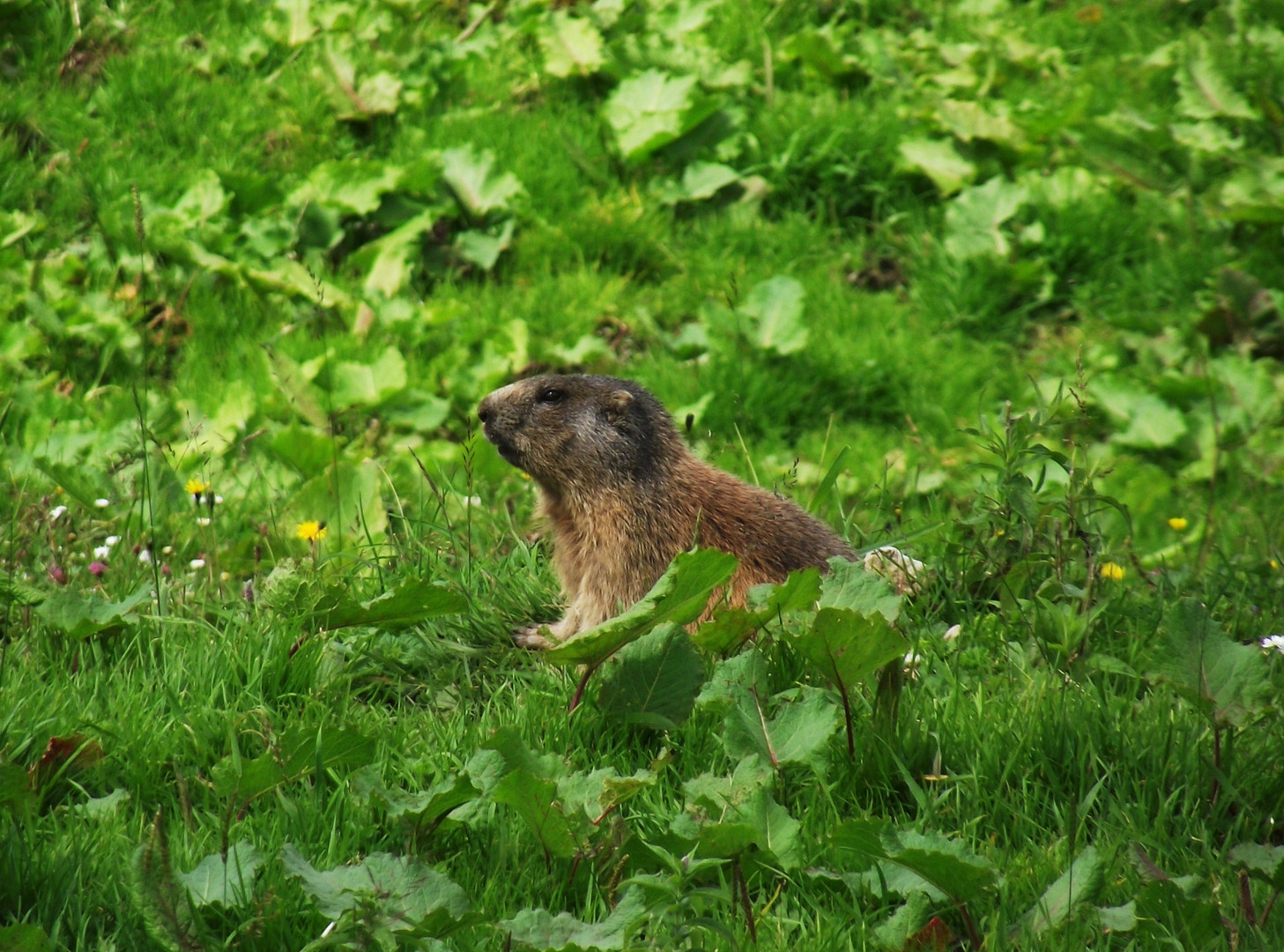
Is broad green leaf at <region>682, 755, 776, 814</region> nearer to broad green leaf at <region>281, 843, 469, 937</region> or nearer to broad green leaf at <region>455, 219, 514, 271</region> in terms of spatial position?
broad green leaf at <region>281, 843, 469, 937</region>

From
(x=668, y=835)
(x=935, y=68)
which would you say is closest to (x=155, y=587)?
(x=668, y=835)

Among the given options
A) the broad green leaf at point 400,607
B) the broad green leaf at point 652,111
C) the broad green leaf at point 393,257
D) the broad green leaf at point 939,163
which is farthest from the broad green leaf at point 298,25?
the broad green leaf at point 400,607

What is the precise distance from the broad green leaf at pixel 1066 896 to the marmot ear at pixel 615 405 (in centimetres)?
245

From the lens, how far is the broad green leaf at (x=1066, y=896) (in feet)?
8.21

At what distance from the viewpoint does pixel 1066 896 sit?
2533mm

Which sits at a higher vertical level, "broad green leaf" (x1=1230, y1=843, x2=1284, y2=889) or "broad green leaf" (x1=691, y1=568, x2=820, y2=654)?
"broad green leaf" (x1=691, y1=568, x2=820, y2=654)

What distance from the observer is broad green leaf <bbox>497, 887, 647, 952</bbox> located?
7.53ft

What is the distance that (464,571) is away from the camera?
4.27 metres

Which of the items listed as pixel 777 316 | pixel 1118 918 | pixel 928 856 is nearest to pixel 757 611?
pixel 928 856

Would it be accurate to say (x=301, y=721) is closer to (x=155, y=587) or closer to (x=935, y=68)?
(x=155, y=587)

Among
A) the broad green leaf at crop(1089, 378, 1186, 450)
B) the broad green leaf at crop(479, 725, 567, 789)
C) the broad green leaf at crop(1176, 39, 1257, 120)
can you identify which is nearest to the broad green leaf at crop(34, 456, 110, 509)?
the broad green leaf at crop(479, 725, 567, 789)

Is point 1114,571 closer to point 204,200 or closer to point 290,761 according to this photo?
point 290,761

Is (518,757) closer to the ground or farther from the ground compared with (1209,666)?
farther from the ground

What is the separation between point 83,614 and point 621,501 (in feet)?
5.71
